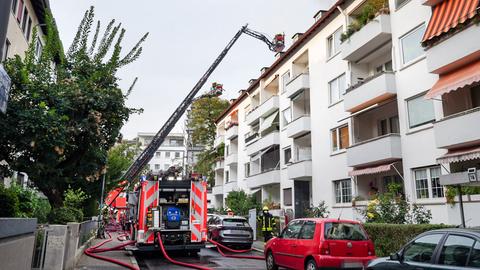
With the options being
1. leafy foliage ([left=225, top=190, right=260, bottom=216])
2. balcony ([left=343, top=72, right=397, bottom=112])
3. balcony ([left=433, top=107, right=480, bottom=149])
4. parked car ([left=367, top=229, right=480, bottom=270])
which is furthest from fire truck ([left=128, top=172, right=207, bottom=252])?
leafy foliage ([left=225, top=190, right=260, bottom=216])

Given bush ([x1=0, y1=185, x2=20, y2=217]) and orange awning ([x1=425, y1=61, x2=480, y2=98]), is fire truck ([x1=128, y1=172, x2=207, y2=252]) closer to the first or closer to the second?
bush ([x1=0, y1=185, x2=20, y2=217])

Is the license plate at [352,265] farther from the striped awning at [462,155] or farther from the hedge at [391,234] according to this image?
the striped awning at [462,155]

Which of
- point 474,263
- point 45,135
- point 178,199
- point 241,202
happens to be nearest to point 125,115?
point 45,135

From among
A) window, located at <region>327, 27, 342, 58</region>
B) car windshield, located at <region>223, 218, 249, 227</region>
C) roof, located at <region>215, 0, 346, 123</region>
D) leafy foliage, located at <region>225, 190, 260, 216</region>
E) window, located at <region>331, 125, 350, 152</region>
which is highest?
roof, located at <region>215, 0, 346, 123</region>

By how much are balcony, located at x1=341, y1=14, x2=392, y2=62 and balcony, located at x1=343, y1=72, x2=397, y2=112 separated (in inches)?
70.6

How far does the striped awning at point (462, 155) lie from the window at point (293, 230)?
6.00 m

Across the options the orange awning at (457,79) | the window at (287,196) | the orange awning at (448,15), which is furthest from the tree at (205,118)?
the orange awning at (457,79)

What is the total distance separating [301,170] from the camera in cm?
2492

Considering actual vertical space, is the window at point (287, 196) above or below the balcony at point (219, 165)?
below

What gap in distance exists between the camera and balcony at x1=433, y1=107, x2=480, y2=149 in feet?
42.9

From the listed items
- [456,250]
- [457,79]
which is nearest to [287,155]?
[457,79]

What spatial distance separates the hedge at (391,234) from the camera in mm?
12094

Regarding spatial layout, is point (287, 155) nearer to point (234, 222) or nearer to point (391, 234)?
Answer: point (234, 222)

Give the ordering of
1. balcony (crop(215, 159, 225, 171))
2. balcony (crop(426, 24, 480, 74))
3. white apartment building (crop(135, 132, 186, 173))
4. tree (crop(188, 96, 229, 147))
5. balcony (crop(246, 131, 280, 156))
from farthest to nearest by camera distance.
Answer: white apartment building (crop(135, 132, 186, 173)) → tree (crop(188, 96, 229, 147)) → balcony (crop(215, 159, 225, 171)) → balcony (crop(246, 131, 280, 156)) → balcony (crop(426, 24, 480, 74))
